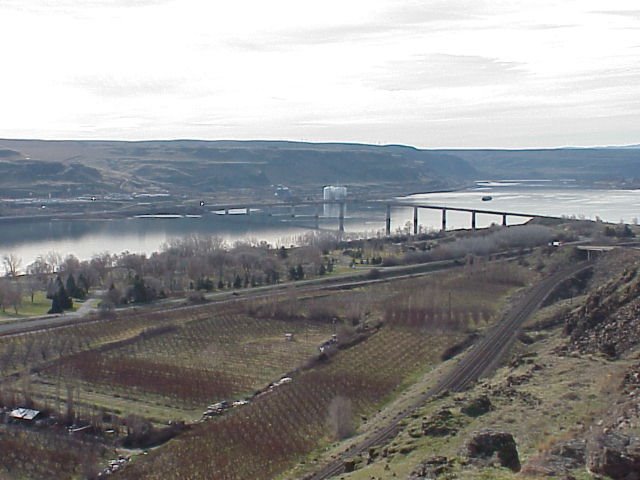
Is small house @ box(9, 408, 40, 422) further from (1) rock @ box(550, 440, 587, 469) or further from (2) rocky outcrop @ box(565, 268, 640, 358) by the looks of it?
(1) rock @ box(550, 440, 587, 469)

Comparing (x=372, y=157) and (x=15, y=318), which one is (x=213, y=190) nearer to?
(x=372, y=157)

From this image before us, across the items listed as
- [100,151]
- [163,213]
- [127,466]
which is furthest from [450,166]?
[127,466]

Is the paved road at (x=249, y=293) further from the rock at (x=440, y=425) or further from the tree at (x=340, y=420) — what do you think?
the rock at (x=440, y=425)

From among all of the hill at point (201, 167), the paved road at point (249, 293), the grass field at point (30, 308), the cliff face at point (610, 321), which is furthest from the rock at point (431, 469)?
the hill at point (201, 167)

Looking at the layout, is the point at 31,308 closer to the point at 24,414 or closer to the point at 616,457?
the point at 24,414

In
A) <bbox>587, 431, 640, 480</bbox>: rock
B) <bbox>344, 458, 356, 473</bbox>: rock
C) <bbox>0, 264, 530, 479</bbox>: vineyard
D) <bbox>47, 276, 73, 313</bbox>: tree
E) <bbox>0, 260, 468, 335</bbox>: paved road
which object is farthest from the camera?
<bbox>47, 276, 73, 313</bbox>: tree

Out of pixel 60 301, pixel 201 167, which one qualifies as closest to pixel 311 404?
pixel 60 301

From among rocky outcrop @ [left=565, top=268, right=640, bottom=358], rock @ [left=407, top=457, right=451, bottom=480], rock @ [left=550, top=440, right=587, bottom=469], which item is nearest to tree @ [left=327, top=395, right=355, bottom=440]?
rocky outcrop @ [left=565, top=268, right=640, bottom=358]
